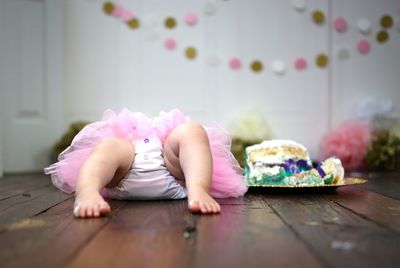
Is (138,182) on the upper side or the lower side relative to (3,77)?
lower

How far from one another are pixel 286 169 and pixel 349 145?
5.21ft

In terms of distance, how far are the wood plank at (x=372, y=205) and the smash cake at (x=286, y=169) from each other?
7 cm

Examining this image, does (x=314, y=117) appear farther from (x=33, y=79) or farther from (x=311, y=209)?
(x=311, y=209)

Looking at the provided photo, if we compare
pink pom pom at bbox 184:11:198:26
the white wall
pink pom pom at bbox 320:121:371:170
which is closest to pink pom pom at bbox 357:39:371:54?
the white wall

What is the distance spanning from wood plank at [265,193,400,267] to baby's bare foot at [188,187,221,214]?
0.14 m

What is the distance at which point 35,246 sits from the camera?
0.72 meters

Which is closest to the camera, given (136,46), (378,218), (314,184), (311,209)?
(378,218)

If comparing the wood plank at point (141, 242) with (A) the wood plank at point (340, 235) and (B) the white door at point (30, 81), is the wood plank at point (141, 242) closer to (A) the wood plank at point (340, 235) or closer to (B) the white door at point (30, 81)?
(A) the wood plank at point (340, 235)

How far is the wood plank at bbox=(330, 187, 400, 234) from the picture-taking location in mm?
947

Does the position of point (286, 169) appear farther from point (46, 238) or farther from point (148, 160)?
point (46, 238)

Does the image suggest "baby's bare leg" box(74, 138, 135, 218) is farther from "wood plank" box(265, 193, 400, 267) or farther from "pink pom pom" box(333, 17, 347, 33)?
"pink pom pom" box(333, 17, 347, 33)

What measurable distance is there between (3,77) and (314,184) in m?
1.82

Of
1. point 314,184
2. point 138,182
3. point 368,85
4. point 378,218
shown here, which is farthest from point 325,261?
point 368,85

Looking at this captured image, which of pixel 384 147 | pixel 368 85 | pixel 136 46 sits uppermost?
pixel 136 46
